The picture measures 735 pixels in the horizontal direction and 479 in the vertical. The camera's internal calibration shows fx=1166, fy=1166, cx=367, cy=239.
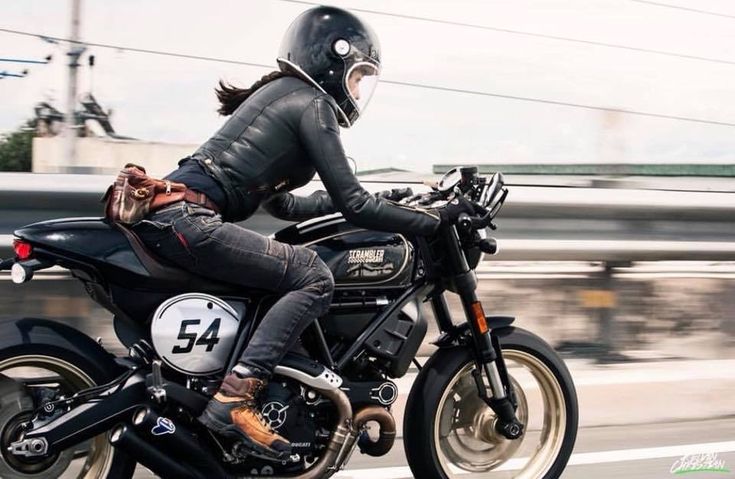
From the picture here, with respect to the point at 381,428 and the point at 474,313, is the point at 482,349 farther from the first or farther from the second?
the point at 381,428

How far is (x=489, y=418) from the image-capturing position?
4.50 m

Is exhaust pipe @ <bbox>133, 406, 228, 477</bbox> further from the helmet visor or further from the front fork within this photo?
the helmet visor

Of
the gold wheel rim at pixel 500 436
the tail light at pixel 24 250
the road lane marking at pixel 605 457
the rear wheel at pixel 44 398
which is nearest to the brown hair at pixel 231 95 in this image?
the tail light at pixel 24 250

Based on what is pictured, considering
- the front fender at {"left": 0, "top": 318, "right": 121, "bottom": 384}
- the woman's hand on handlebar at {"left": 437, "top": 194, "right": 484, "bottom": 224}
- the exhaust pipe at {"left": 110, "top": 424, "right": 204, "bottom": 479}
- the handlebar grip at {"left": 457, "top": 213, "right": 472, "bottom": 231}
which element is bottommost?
the exhaust pipe at {"left": 110, "top": 424, "right": 204, "bottom": 479}

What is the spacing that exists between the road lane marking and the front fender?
1.23 metres

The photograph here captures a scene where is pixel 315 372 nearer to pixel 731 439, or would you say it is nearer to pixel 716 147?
pixel 731 439

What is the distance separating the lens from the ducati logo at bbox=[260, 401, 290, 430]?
4.02m

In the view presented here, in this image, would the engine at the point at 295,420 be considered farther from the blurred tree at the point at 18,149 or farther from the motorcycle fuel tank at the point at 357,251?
the blurred tree at the point at 18,149

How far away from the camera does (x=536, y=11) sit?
6.80 meters

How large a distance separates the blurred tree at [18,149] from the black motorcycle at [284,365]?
1826mm

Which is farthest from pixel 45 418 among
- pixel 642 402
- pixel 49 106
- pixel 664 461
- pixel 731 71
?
pixel 731 71

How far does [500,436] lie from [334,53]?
1.61 metres

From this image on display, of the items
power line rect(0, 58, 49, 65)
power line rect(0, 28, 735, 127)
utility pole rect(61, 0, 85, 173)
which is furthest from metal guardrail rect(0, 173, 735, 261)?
power line rect(0, 58, 49, 65)

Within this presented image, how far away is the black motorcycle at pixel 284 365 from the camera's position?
152 inches
